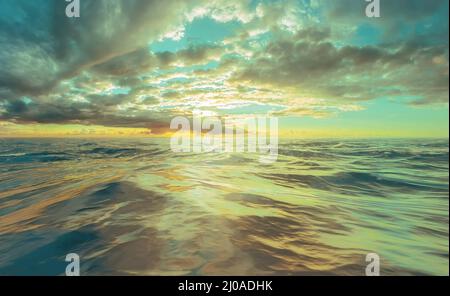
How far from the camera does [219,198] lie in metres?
6.19
